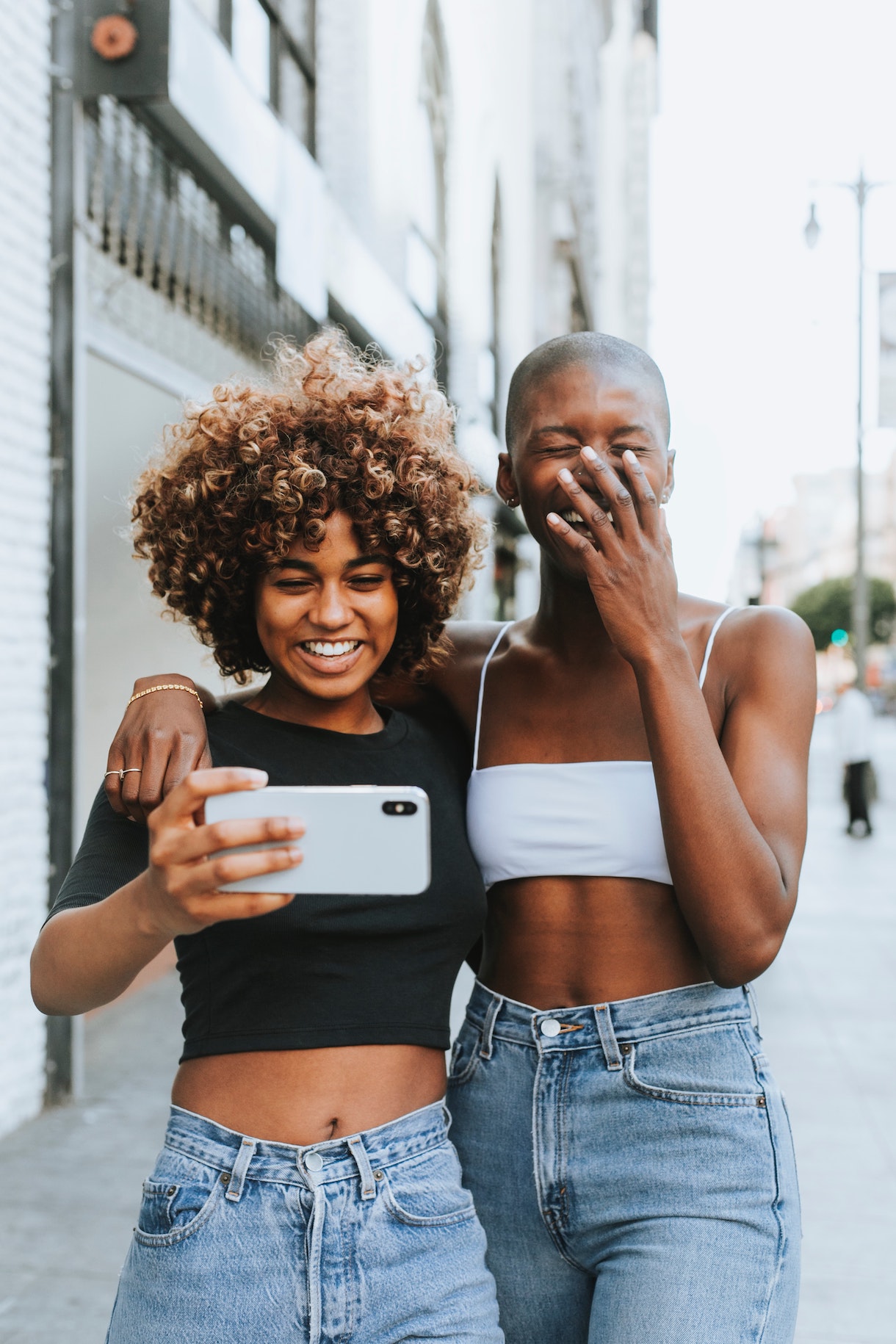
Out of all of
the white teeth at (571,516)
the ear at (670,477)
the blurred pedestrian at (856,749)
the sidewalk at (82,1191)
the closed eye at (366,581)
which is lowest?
the sidewalk at (82,1191)

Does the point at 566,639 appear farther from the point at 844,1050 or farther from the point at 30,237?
the point at 844,1050

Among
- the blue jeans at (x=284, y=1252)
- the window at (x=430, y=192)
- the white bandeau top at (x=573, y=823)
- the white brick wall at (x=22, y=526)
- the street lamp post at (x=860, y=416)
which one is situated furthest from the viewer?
the street lamp post at (x=860, y=416)

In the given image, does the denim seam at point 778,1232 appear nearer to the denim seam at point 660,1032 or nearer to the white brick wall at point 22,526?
the denim seam at point 660,1032

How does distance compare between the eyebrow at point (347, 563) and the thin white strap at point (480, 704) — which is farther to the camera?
the thin white strap at point (480, 704)

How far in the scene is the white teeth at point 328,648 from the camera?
1.92 m

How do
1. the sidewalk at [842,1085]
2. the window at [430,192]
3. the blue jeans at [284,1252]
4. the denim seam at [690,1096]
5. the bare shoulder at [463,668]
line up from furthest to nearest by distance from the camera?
the window at [430,192]
the sidewalk at [842,1085]
the bare shoulder at [463,668]
the denim seam at [690,1096]
the blue jeans at [284,1252]

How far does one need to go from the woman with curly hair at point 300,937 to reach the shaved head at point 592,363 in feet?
0.60

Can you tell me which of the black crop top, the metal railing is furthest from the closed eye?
the metal railing

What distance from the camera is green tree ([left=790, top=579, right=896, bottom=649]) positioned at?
64375 mm

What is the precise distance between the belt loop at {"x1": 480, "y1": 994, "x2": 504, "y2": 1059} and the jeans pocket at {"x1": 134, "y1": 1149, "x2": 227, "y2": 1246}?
1.62ft

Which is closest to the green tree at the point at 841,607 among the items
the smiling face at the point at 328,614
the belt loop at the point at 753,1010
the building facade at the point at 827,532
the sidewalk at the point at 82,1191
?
the building facade at the point at 827,532

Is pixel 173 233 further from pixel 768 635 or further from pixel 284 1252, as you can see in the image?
pixel 284 1252

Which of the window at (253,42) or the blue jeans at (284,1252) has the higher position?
the window at (253,42)

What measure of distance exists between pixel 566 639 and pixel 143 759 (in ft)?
2.55
